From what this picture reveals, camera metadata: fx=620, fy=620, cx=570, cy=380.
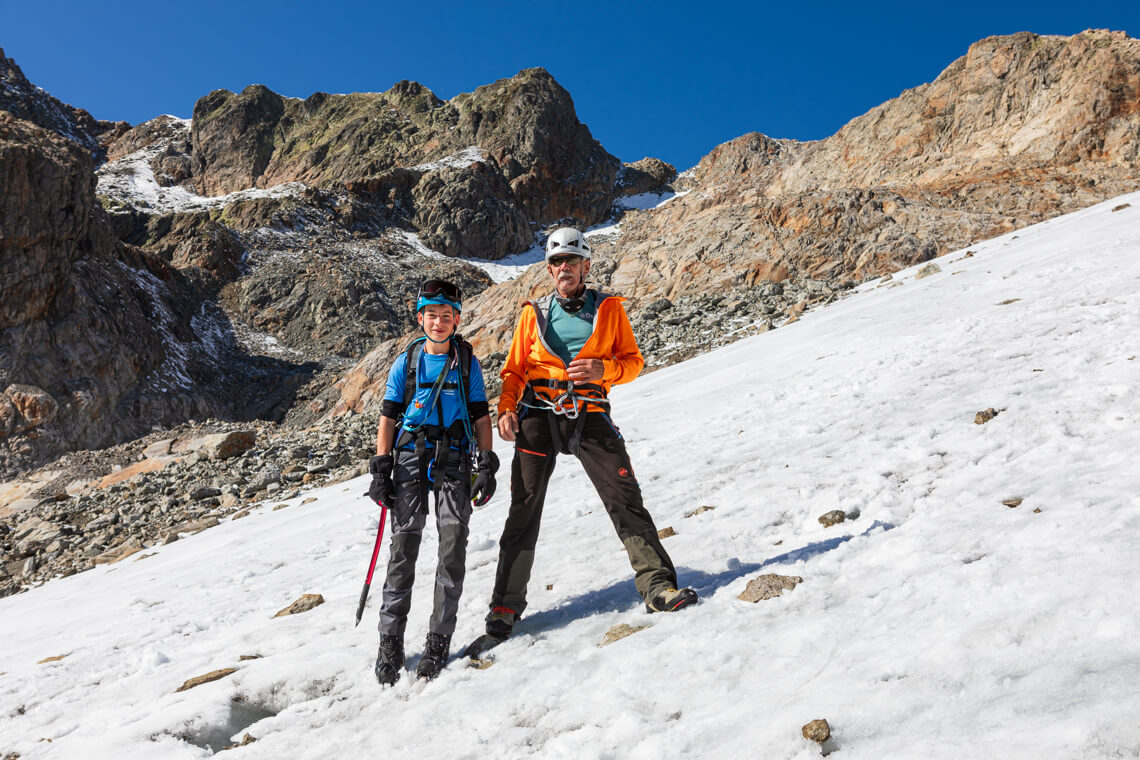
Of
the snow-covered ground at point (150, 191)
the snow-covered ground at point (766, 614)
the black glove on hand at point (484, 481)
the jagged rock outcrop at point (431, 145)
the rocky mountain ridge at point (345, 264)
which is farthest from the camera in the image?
the jagged rock outcrop at point (431, 145)

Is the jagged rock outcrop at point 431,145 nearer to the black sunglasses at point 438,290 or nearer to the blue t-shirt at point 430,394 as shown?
the black sunglasses at point 438,290

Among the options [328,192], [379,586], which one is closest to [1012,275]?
[379,586]

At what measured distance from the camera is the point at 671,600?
169 inches

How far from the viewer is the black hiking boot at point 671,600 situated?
4285 millimetres

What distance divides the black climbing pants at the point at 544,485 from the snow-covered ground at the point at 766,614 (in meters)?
0.41

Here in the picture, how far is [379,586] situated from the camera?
21.4ft

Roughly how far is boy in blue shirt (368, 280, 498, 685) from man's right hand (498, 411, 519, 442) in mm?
122

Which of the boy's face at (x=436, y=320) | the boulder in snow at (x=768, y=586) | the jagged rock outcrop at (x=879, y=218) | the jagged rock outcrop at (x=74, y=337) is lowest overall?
the boulder in snow at (x=768, y=586)

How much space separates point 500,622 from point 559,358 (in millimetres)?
1980

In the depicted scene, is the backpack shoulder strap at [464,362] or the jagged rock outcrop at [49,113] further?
the jagged rock outcrop at [49,113]

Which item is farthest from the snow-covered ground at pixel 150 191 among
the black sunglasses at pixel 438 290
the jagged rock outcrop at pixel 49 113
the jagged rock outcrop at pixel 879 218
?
the black sunglasses at pixel 438 290

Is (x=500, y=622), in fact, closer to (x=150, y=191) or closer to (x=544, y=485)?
(x=544, y=485)

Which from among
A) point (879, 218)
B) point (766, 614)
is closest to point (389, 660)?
point (766, 614)

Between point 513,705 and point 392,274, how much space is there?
7408 cm
